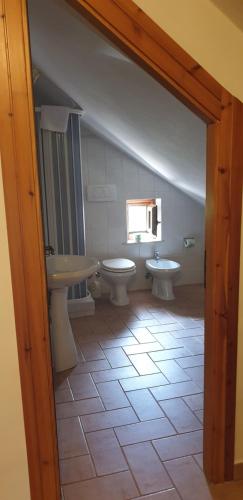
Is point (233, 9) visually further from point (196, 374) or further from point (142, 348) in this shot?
point (142, 348)

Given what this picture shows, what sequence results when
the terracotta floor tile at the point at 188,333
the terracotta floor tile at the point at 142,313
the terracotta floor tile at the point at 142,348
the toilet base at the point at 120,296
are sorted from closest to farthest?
the terracotta floor tile at the point at 142,348, the terracotta floor tile at the point at 188,333, the terracotta floor tile at the point at 142,313, the toilet base at the point at 120,296

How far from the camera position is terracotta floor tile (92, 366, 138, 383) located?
257cm

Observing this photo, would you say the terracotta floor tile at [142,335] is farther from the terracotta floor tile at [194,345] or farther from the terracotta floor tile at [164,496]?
the terracotta floor tile at [164,496]

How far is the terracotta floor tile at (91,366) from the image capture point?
2.69 meters

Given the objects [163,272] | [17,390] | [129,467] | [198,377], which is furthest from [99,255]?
[17,390]

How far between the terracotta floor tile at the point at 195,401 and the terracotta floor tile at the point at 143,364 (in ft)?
1.23

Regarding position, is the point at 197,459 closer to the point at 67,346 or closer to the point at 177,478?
the point at 177,478

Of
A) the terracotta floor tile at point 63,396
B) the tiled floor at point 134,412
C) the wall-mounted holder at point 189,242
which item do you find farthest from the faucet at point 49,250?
the wall-mounted holder at point 189,242

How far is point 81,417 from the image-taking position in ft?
7.11

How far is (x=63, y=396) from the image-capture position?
93.4 inches

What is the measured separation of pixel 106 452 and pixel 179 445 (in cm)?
39

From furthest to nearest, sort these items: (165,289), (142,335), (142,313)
→ (165,289) < (142,313) < (142,335)

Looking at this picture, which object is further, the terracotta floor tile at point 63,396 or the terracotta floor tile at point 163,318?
the terracotta floor tile at point 163,318

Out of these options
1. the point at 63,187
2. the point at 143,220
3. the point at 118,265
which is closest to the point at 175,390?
the point at 118,265
